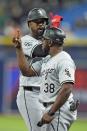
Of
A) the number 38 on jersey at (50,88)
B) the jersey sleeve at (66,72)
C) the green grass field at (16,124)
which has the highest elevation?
the jersey sleeve at (66,72)

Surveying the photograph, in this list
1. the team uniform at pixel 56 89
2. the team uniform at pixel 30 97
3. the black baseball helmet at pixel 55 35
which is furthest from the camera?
the team uniform at pixel 30 97

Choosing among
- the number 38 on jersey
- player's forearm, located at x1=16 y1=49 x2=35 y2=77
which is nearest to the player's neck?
the number 38 on jersey

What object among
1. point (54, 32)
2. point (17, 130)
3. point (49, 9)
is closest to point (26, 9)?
point (49, 9)

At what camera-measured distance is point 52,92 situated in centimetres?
520

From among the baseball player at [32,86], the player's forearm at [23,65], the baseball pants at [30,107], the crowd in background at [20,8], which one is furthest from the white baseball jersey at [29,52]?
the crowd in background at [20,8]

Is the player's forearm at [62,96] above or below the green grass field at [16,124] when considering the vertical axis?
above

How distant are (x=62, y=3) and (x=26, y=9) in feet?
4.96

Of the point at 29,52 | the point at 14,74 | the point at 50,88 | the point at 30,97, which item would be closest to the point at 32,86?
the point at 30,97

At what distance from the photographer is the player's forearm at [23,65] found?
557 cm

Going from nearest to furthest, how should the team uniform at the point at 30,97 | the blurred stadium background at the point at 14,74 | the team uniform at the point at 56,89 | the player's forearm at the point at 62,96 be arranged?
the player's forearm at the point at 62,96, the team uniform at the point at 56,89, the team uniform at the point at 30,97, the blurred stadium background at the point at 14,74

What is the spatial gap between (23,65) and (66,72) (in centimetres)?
92

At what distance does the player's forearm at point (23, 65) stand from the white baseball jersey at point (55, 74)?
0.37m

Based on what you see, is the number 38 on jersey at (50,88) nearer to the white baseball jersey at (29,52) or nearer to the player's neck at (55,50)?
the player's neck at (55,50)

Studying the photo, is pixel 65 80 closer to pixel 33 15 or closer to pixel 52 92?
pixel 52 92
